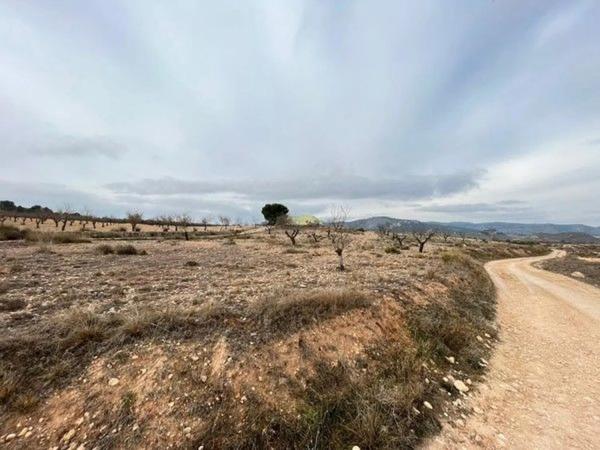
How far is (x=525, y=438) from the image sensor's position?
20.6 ft

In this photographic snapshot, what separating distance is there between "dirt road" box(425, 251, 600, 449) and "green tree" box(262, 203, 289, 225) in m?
111

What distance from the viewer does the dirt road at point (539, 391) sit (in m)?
6.30

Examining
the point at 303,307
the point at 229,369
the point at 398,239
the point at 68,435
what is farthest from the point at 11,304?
the point at 398,239

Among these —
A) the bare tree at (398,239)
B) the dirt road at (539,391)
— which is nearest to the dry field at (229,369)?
the dirt road at (539,391)

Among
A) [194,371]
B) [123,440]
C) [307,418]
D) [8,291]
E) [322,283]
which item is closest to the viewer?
[123,440]

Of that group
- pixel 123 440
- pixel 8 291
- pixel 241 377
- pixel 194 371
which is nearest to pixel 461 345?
pixel 241 377

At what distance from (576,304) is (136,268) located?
88.7ft

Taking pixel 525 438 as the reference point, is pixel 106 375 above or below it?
above

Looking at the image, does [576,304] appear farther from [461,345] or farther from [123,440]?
[123,440]

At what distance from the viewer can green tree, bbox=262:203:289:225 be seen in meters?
125

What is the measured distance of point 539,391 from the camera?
813cm

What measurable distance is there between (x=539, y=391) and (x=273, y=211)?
11905 centimetres

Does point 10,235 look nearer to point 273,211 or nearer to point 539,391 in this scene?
point 539,391

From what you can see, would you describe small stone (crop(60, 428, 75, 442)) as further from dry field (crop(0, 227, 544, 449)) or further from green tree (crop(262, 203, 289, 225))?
green tree (crop(262, 203, 289, 225))
